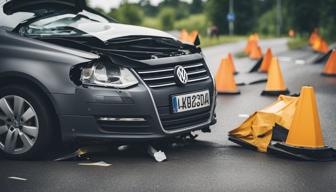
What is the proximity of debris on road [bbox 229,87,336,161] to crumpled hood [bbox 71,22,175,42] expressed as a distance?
1316 mm

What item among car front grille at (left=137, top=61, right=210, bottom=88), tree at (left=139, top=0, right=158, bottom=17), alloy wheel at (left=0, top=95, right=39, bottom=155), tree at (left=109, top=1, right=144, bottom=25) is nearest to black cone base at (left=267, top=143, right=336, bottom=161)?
car front grille at (left=137, top=61, right=210, bottom=88)

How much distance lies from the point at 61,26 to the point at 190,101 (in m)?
1.53

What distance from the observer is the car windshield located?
20.2 feet

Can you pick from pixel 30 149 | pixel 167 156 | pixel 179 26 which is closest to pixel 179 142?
pixel 167 156

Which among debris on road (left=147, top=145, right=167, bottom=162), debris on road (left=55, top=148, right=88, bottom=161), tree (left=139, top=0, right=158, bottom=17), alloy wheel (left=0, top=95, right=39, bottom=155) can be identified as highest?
alloy wheel (left=0, top=95, right=39, bottom=155)

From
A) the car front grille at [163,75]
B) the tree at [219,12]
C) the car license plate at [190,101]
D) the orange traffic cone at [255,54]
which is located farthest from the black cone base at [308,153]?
the tree at [219,12]

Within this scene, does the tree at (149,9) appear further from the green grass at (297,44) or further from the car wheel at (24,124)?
the car wheel at (24,124)

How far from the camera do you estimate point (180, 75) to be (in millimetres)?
5855

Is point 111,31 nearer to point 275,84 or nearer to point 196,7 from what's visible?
point 275,84

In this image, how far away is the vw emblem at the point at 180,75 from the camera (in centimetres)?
582

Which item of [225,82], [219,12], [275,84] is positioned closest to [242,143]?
[275,84]

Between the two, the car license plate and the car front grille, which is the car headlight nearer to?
the car front grille

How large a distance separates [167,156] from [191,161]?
296mm

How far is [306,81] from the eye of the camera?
1394 centimetres
